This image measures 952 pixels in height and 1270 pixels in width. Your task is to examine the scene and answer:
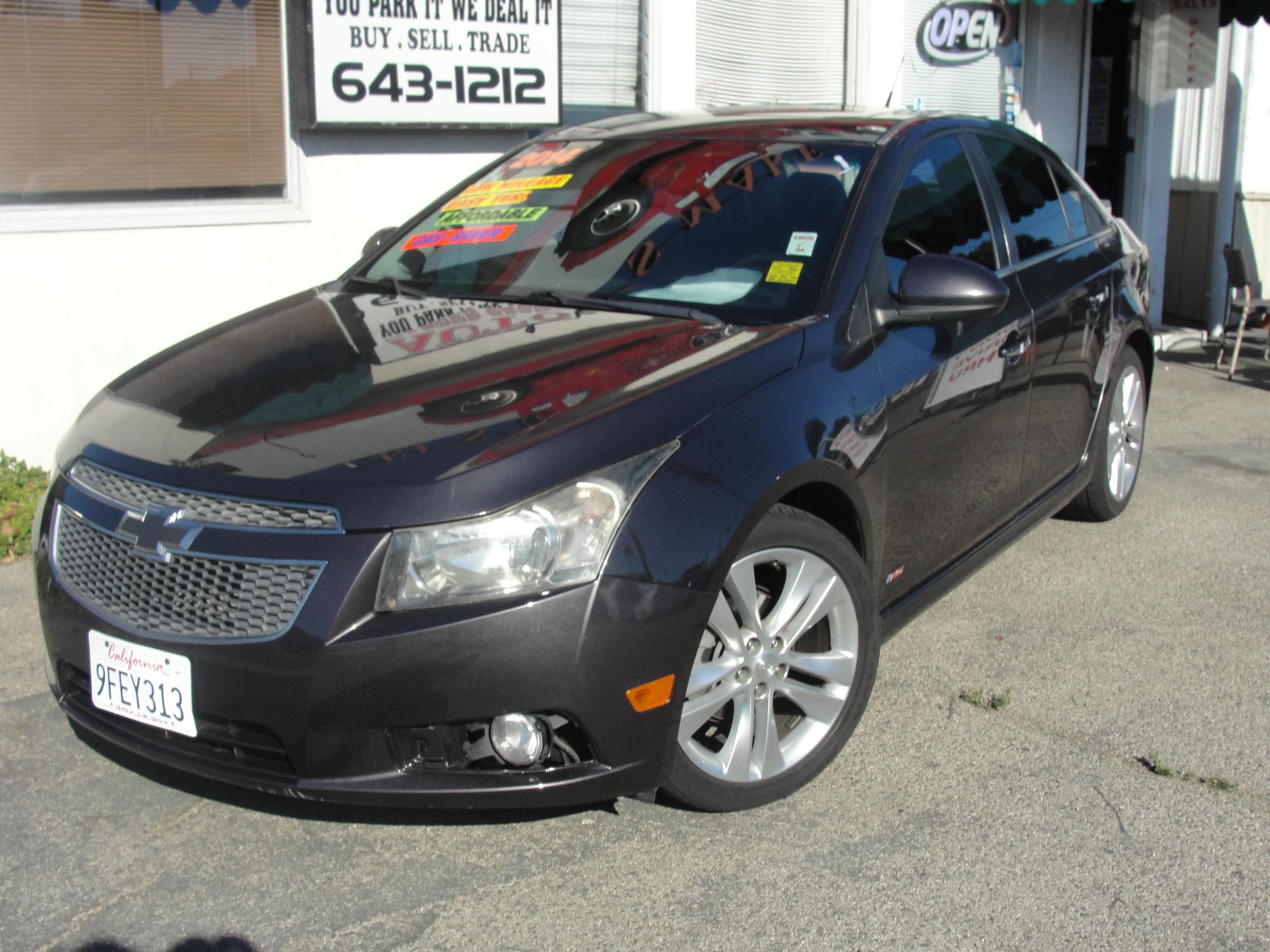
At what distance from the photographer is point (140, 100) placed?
20.2 ft

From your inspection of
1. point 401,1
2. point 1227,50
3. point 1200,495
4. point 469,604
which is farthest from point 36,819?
point 1227,50

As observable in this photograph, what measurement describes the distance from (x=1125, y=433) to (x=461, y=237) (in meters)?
3.01

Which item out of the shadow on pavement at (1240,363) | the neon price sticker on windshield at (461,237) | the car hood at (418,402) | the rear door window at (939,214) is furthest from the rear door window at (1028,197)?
the shadow on pavement at (1240,363)

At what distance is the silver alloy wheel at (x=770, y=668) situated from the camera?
10.2 ft

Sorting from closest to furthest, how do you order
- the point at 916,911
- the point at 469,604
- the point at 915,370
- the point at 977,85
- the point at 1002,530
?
the point at 469,604
the point at 916,911
the point at 915,370
the point at 1002,530
the point at 977,85

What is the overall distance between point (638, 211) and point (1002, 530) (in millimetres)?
1586

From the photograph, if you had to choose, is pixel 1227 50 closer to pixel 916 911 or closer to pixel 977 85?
pixel 977 85

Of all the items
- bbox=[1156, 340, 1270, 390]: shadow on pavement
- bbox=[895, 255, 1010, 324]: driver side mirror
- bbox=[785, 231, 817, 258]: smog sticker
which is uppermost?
bbox=[785, 231, 817, 258]: smog sticker

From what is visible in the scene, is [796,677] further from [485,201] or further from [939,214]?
[485,201]

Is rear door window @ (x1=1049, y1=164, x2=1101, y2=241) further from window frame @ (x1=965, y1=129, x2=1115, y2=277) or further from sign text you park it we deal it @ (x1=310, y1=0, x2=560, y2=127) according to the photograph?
sign text you park it we deal it @ (x1=310, y1=0, x2=560, y2=127)

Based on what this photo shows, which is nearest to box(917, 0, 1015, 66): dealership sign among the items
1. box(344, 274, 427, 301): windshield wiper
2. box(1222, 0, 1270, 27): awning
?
box(1222, 0, 1270, 27): awning

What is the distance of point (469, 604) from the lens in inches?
107

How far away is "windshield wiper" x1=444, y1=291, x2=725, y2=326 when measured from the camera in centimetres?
365

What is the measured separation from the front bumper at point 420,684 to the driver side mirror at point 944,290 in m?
1.23
